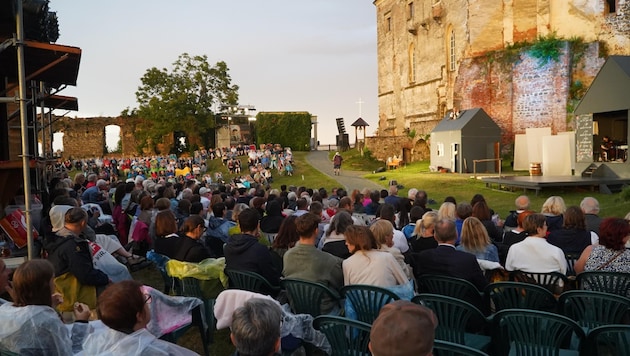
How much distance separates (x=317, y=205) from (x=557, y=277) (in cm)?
379

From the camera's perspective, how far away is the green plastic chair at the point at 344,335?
3.03m

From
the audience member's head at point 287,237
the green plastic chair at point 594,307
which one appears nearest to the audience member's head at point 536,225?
the green plastic chair at point 594,307

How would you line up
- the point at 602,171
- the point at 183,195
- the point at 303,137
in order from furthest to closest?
1. the point at 303,137
2. the point at 602,171
3. the point at 183,195

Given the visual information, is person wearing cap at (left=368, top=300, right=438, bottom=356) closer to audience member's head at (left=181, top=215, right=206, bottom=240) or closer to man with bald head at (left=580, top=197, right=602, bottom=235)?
audience member's head at (left=181, top=215, right=206, bottom=240)

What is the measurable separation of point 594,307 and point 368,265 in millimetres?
1687

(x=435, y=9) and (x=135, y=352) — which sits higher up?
(x=435, y=9)

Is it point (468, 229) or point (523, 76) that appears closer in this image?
point (468, 229)

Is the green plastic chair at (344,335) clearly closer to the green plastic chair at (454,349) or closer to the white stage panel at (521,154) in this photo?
the green plastic chair at (454,349)

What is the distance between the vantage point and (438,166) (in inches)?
1025

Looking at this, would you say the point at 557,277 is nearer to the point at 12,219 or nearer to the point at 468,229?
the point at 468,229

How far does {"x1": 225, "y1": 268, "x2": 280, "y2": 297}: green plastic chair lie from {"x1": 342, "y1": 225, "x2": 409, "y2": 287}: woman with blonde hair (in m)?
0.70

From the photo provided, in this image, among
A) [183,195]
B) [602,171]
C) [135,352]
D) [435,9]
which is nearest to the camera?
[135,352]

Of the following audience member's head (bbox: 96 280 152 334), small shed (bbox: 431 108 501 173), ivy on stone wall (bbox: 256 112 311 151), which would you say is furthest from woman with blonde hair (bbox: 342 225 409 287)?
ivy on stone wall (bbox: 256 112 311 151)

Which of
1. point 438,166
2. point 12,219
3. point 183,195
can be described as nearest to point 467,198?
point 438,166
